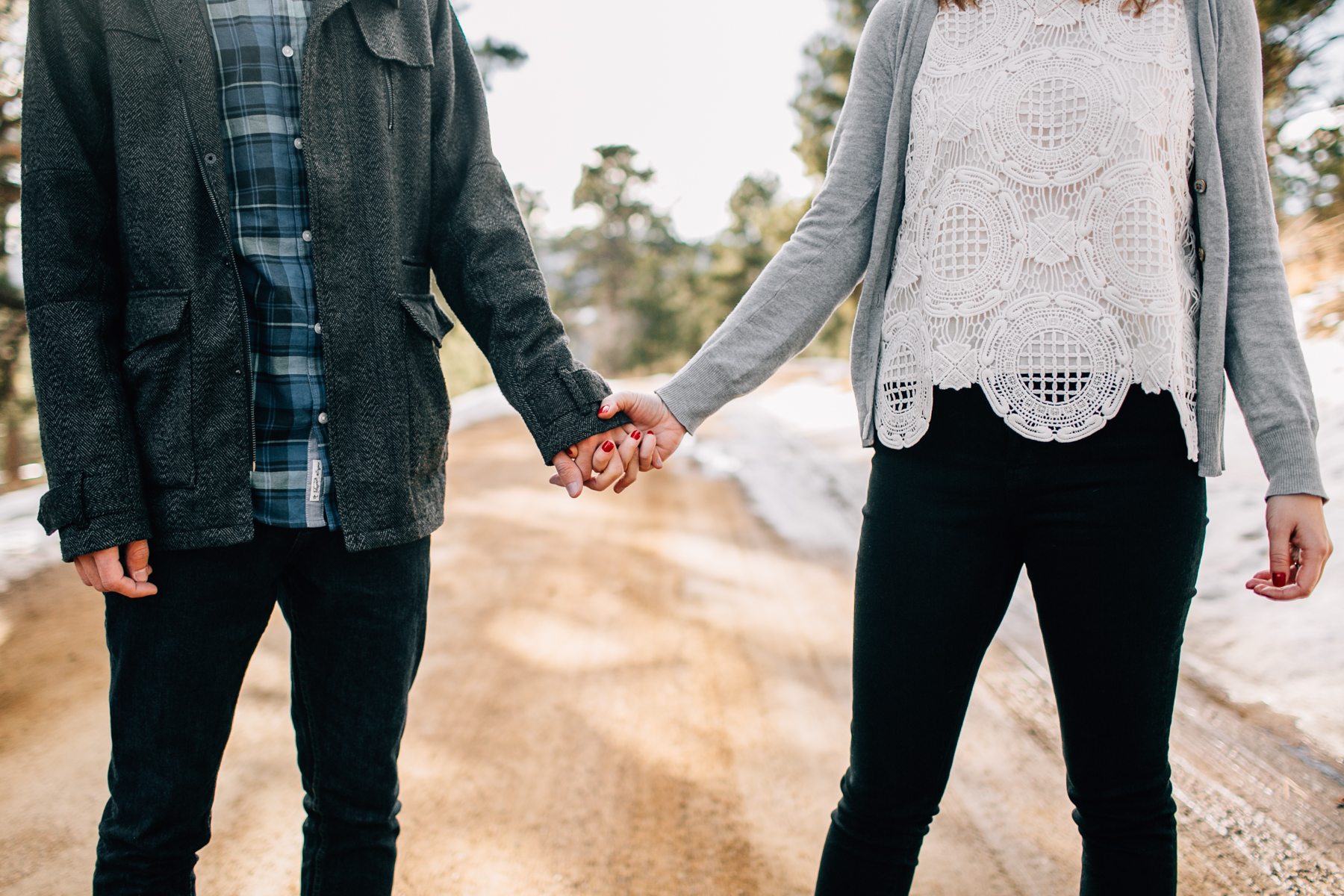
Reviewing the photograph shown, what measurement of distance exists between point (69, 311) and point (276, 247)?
0.31m

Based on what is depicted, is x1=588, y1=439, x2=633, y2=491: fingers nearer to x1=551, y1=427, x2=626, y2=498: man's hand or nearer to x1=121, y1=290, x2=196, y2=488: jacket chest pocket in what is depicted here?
x1=551, y1=427, x2=626, y2=498: man's hand

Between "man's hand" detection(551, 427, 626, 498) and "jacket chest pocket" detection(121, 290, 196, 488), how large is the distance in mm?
624

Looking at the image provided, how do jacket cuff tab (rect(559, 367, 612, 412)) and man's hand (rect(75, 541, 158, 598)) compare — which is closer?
man's hand (rect(75, 541, 158, 598))

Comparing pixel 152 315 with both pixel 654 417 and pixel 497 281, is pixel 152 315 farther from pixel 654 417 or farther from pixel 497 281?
pixel 654 417

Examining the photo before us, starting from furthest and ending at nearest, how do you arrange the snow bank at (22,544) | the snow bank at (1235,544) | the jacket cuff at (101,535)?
the snow bank at (22,544) → the snow bank at (1235,544) → the jacket cuff at (101,535)

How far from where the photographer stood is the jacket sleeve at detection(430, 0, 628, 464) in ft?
5.09

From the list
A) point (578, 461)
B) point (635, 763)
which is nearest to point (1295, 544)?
point (578, 461)

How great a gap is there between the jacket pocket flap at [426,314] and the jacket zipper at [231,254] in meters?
0.25

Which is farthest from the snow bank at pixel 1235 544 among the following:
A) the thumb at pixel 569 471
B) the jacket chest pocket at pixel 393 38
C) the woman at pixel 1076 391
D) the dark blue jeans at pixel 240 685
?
the jacket chest pocket at pixel 393 38

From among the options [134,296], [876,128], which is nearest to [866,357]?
[876,128]

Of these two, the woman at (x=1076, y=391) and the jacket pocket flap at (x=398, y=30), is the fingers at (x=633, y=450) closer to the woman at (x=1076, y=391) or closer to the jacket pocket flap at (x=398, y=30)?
the woman at (x=1076, y=391)

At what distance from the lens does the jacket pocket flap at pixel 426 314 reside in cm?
144

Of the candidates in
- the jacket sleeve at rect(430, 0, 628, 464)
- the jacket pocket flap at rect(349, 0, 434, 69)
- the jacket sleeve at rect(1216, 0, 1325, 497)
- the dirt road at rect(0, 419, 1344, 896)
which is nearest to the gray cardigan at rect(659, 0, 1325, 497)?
the jacket sleeve at rect(1216, 0, 1325, 497)

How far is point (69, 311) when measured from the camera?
4.00ft
